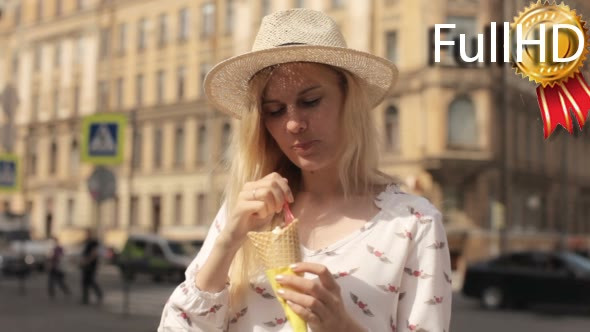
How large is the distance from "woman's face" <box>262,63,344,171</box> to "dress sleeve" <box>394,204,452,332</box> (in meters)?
0.31

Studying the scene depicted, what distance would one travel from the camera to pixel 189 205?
45.0 m

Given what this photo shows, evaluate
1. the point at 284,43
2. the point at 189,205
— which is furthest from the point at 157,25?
the point at 284,43

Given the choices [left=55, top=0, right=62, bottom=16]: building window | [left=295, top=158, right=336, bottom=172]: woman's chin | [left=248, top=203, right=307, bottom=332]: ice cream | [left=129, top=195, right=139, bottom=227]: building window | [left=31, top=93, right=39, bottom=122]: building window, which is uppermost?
[left=55, top=0, right=62, bottom=16]: building window

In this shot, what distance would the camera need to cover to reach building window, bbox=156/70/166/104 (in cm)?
4750

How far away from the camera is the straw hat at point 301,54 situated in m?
2.24

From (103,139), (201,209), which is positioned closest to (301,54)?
(103,139)

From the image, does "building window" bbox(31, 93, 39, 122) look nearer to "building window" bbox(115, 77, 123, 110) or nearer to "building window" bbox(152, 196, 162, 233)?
"building window" bbox(115, 77, 123, 110)

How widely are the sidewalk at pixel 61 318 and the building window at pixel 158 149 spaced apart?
2835 cm

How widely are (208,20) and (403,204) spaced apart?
1733 inches

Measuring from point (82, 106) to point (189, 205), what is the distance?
36.5 ft

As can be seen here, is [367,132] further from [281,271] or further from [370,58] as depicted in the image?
[281,271]

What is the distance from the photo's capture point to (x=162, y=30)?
156ft

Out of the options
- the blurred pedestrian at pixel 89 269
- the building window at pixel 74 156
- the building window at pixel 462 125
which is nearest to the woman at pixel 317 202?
the blurred pedestrian at pixel 89 269

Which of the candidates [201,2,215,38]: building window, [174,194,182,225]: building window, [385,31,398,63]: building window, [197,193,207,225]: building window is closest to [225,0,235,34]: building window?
[201,2,215,38]: building window
